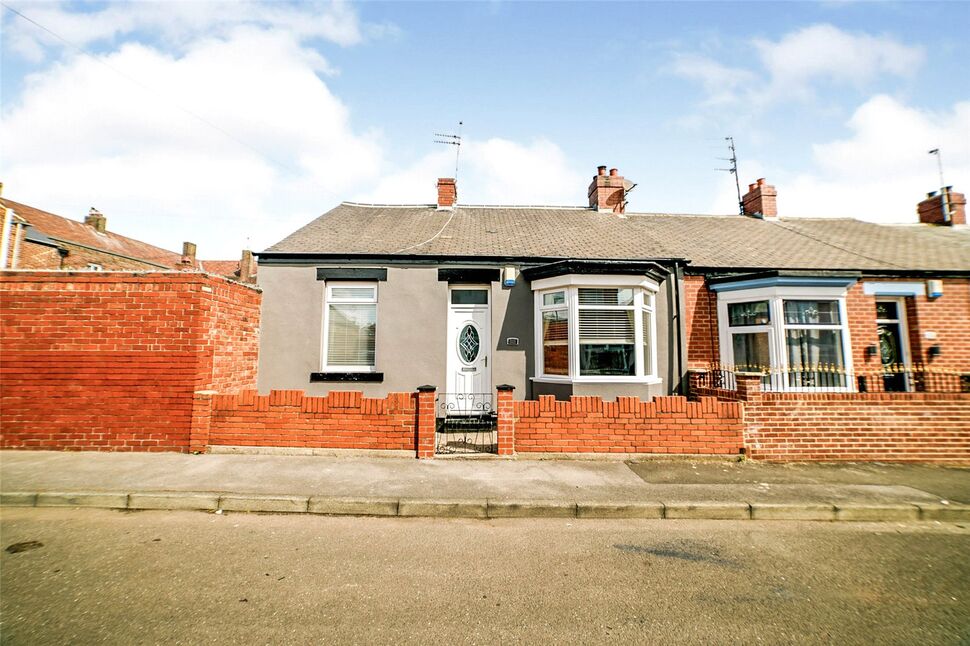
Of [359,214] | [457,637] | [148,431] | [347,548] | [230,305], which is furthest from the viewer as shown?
[359,214]

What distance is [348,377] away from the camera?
27.4 ft

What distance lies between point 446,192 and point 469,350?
5.84 metres

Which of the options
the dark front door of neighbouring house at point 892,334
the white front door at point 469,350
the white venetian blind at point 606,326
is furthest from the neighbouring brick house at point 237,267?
the dark front door of neighbouring house at point 892,334

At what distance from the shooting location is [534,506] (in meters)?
4.30

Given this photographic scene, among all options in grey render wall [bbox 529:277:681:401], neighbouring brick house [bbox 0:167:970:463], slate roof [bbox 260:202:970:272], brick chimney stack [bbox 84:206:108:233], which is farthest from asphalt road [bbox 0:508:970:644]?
brick chimney stack [bbox 84:206:108:233]

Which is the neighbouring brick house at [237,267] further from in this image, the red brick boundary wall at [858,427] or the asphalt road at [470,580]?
the red brick boundary wall at [858,427]

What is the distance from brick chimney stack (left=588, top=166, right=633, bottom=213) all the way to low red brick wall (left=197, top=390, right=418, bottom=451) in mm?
9573

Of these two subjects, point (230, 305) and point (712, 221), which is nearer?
point (230, 305)

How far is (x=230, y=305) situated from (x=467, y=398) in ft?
16.6

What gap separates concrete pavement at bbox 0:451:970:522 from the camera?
14.2 feet

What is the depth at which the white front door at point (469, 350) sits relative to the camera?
27.8 feet

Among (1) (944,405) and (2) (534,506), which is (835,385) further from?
(2) (534,506)

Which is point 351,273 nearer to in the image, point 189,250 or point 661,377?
point 661,377

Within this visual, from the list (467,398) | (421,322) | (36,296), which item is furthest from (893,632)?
(36,296)
